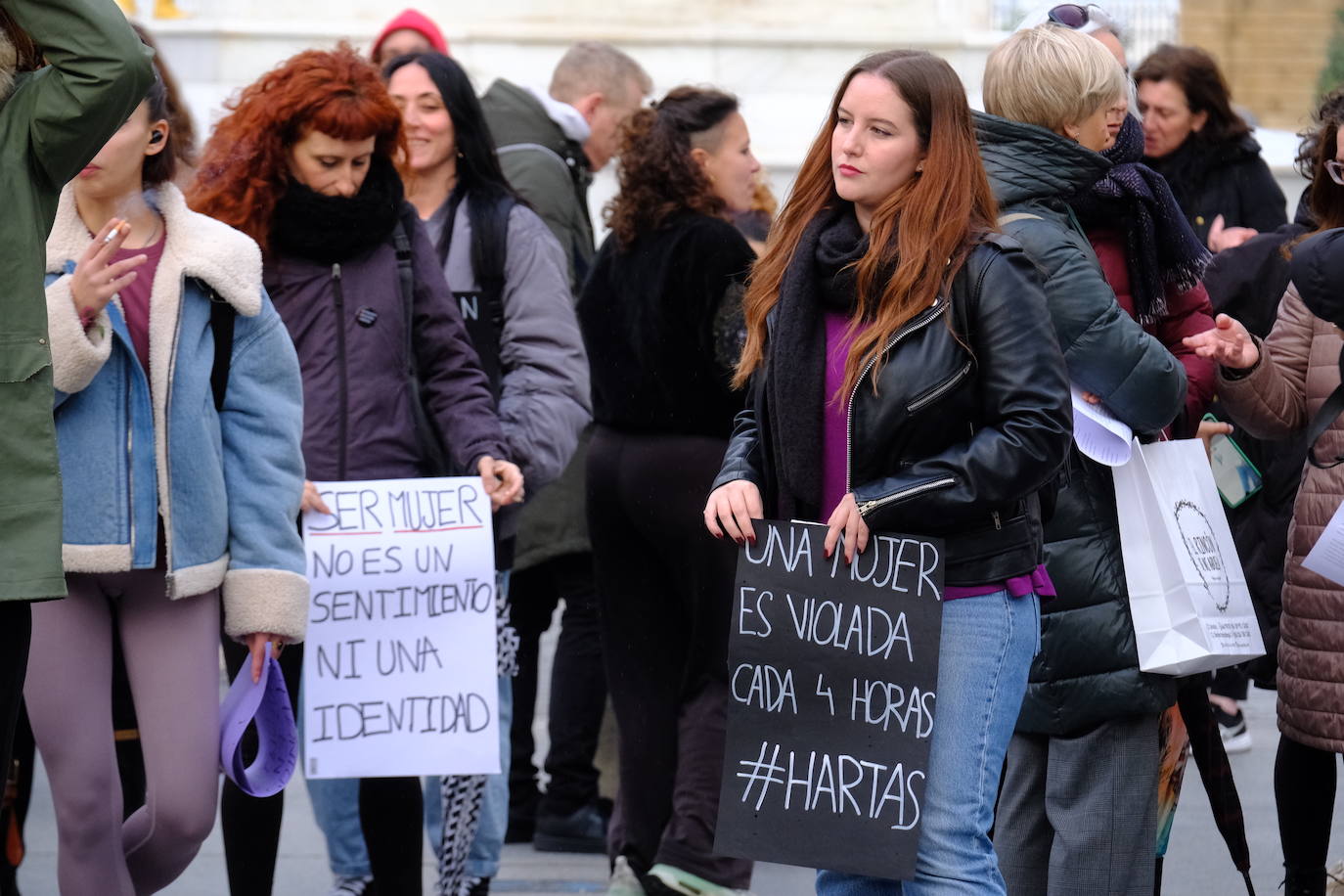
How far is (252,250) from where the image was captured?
4121 millimetres

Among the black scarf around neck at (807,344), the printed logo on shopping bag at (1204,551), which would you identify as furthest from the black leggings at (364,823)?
the printed logo on shopping bag at (1204,551)

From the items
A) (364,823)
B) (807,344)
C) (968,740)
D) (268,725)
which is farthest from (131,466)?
(968,740)

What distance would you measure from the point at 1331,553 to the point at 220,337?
7.64 ft

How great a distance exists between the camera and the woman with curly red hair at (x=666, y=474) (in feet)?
16.4

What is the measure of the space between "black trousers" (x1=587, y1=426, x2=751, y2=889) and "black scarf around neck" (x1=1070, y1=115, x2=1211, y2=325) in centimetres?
129

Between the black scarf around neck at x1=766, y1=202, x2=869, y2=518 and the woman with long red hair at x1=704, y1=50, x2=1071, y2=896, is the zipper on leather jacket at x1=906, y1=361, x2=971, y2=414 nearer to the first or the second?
Result: the woman with long red hair at x1=704, y1=50, x2=1071, y2=896

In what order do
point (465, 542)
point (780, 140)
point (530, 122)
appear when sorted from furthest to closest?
point (780, 140)
point (530, 122)
point (465, 542)

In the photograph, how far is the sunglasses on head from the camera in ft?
15.5

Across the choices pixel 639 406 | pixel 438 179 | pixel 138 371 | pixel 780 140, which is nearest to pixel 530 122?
pixel 438 179

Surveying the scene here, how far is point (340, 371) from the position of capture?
4594mm

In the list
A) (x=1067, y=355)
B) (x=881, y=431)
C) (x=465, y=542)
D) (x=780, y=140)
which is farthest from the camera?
(x=780, y=140)

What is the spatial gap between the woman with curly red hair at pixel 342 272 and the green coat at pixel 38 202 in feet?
4.64

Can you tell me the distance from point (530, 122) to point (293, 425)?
2.44 meters

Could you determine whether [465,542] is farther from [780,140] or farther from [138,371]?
[780,140]
